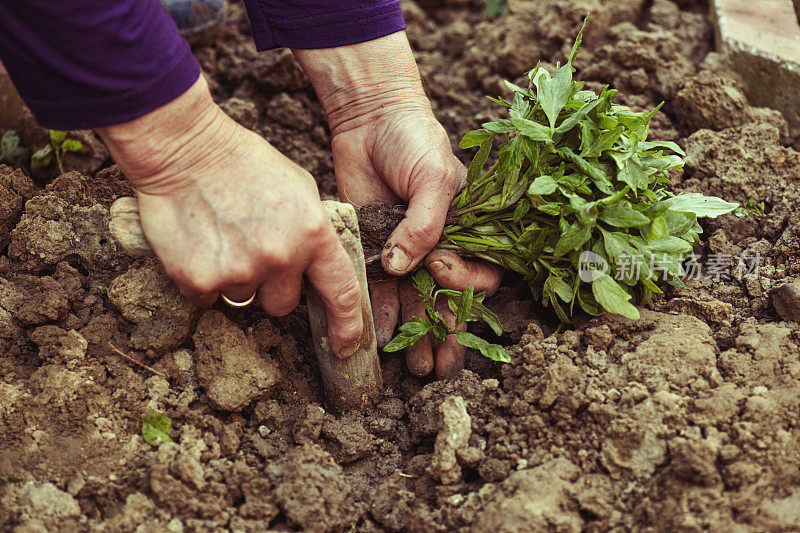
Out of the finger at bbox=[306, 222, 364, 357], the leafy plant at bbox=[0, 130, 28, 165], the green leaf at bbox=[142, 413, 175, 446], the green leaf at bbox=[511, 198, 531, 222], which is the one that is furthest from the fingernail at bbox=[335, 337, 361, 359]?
the leafy plant at bbox=[0, 130, 28, 165]

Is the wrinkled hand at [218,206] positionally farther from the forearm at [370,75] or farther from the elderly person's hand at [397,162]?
the forearm at [370,75]

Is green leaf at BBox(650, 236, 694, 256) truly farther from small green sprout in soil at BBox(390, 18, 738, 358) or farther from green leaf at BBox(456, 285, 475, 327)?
green leaf at BBox(456, 285, 475, 327)

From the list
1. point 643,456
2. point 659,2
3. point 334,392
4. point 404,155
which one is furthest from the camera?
point 659,2

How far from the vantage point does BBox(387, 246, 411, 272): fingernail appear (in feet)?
7.36

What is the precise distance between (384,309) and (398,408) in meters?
0.40

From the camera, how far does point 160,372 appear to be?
2082mm

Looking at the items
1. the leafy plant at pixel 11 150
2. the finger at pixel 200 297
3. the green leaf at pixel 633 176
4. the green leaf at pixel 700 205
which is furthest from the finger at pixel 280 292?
the leafy plant at pixel 11 150

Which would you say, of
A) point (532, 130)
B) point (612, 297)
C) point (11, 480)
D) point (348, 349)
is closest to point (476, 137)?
point (532, 130)

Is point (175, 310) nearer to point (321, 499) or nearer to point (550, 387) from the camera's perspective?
point (321, 499)

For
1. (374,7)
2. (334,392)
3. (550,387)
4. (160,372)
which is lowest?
(334,392)

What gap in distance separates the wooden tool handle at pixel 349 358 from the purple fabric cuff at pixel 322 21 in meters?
0.84

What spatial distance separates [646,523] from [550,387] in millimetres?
447

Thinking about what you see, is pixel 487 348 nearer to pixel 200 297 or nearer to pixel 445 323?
pixel 445 323

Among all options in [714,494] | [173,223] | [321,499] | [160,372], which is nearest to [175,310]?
[160,372]
